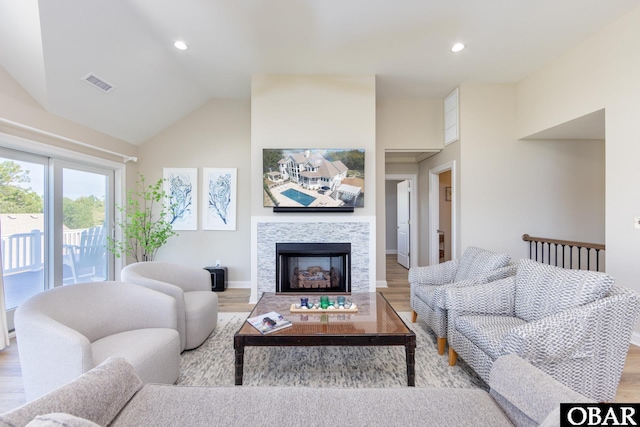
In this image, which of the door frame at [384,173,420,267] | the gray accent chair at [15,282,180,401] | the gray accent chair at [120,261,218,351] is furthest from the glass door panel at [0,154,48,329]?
the door frame at [384,173,420,267]

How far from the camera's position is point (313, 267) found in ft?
12.9

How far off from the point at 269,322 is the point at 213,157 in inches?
131

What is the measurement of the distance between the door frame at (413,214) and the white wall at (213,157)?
2.83 metres

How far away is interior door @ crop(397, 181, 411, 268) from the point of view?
5.94 metres

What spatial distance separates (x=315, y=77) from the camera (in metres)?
3.72

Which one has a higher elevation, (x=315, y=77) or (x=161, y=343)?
(x=315, y=77)

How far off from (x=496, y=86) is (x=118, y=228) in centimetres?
597

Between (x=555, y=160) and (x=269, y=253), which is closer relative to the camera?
(x=269, y=253)

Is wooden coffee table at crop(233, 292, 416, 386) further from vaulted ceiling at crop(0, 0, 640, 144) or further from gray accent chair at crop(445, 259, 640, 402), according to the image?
vaulted ceiling at crop(0, 0, 640, 144)

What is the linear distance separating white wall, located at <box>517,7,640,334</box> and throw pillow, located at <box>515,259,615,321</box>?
1267mm

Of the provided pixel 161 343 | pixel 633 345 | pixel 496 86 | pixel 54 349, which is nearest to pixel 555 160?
pixel 496 86

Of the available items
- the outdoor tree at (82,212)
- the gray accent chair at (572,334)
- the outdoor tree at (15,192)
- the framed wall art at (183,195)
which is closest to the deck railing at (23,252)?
the outdoor tree at (15,192)

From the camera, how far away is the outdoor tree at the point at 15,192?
9.00 ft

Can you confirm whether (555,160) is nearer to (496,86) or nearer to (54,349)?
(496,86)
